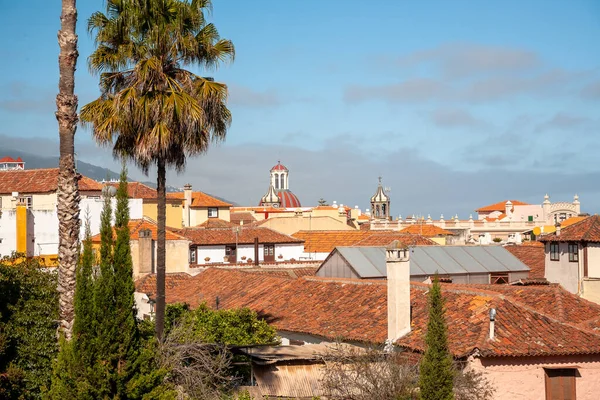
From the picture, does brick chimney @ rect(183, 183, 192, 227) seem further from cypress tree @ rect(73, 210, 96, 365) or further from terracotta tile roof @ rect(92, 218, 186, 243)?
cypress tree @ rect(73, 210, 96, 365)

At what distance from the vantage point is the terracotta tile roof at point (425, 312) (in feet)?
76.4

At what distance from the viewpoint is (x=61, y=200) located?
1652cm

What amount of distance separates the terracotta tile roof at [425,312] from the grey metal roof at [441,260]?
11.6 feet

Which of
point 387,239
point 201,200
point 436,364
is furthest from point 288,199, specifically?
point 436,364

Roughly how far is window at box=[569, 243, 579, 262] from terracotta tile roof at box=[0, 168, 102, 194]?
30.8 m

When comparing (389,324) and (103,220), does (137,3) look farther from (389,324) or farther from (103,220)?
(389,324)

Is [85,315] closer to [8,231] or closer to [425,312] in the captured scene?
[425,312]

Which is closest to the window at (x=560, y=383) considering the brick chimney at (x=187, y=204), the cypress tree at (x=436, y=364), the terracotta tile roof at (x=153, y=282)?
the cypress tree at (x=436, y=364)

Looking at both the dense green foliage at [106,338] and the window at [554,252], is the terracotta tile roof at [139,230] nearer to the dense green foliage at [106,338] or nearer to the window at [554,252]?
the window at [554,252]

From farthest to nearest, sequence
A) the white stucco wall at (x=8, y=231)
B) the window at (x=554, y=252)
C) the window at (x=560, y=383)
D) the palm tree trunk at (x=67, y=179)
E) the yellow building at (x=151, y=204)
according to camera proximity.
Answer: the yellow building at (x=151, y=204) < the window at (x=554, y=252) < the white stucco wall at (x=8, y=231) < the window at (x=560, y=383) < the palm tree trunk at (x=67, y=179)

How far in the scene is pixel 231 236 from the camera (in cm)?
6034

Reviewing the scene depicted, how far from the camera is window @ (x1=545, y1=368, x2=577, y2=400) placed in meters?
22.6

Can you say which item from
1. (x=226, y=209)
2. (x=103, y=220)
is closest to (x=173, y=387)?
(x=103, y=220)

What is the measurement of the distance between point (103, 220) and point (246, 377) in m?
6.91
